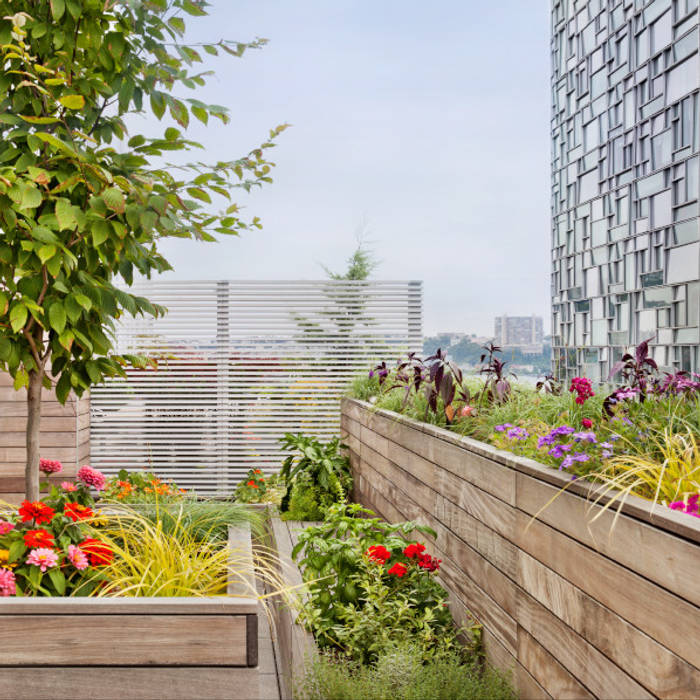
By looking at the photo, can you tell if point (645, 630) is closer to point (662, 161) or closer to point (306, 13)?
point (662, 161)

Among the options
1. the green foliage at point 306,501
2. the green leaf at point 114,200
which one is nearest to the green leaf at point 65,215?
the green leaf at point 114,200

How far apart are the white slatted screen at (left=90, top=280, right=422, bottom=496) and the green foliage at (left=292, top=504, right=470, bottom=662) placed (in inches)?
123

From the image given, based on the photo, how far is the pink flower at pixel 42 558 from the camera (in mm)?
1715

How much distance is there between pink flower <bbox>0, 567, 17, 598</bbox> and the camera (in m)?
1.67

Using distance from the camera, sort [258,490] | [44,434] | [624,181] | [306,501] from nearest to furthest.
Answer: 1. [624,181]
2. [306,501]
3. [44,434]
4. [258,490]

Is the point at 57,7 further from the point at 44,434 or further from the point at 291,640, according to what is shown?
the point at 44,434

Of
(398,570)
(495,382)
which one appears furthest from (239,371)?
(398,570)

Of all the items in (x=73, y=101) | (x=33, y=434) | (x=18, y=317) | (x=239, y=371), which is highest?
(x=73, y=101)

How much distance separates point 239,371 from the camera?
5.67m

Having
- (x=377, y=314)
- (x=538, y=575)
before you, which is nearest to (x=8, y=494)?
(x=377, y=314)

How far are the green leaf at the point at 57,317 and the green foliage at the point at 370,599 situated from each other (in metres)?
1.14

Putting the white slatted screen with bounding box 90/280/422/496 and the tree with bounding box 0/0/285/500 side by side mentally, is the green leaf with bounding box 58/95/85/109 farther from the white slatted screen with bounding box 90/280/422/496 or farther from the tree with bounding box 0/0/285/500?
the white slatted screen with bounding box 90/280/422/496

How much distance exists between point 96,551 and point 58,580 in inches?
7.1

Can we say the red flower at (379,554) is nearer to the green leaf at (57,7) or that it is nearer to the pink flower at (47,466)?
the pink flower at (47,466)
